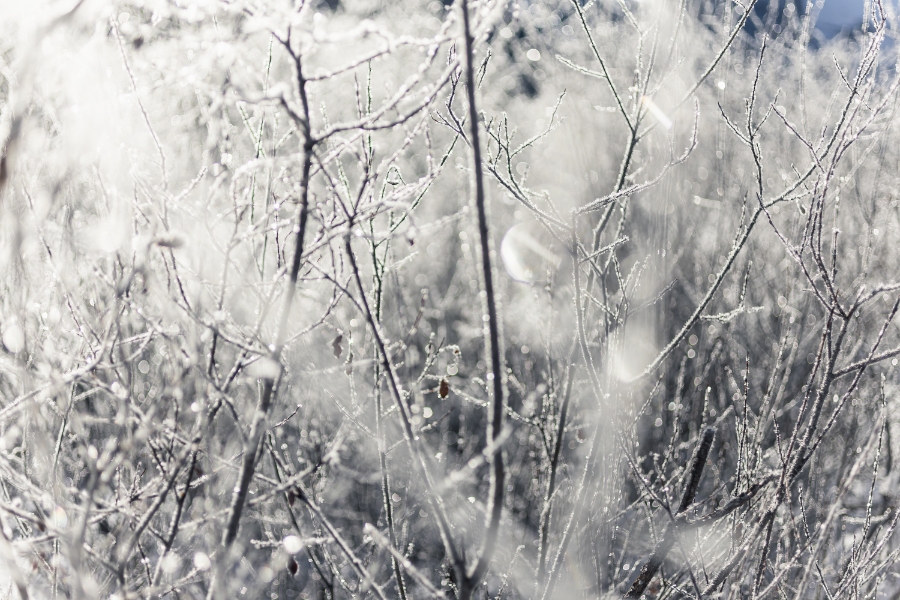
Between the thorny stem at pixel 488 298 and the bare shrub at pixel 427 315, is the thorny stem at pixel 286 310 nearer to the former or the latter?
the bare shrub at pixel 427 315

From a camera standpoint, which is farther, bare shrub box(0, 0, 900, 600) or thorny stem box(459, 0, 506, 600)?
bare shrub box(0, 0, 900, 600)

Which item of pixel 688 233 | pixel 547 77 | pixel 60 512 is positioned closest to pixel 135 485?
pixel 60 512

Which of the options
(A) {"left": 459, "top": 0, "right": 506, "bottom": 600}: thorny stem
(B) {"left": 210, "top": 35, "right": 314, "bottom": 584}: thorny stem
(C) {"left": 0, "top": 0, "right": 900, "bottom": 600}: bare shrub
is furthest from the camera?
(C) {"left": 0, "top": 0, "right": 900, "bottom": 600}: bare shrub

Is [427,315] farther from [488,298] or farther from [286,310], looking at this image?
[488,298]

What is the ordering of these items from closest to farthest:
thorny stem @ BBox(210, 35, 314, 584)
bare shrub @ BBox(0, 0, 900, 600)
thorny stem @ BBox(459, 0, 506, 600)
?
1. thorny stem @ BBox(459, 0, 506, 600)
2. thorny stem @ BBox(210, 35, 314, 584)
3. bare shrub @ BBox(0, 0, 900, 600)

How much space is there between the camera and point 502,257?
9.48m

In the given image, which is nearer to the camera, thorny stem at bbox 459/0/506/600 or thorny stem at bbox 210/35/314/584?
thorny stem at bbox 459/0/506/600

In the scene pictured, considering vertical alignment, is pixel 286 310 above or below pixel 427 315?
above

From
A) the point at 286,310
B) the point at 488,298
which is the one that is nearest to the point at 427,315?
the point at 286,310

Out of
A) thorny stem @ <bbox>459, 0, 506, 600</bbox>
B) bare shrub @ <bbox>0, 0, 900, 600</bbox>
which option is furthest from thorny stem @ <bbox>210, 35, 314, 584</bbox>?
thorny stem @ <bbox>459, 0, 506, 600</bbox>

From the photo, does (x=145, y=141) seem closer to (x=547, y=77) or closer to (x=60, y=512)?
(x=60, y=512)

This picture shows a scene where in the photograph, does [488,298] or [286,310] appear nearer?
[488,298]

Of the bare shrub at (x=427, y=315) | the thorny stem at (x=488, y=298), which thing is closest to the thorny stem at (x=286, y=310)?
the bare shrub at (x=427, y=315)

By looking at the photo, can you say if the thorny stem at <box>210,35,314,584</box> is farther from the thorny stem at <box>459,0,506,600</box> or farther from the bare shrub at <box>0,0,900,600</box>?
the thorny stem at <box>459,0,506,600</box>
